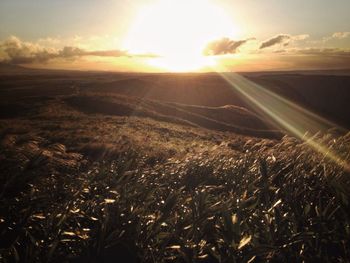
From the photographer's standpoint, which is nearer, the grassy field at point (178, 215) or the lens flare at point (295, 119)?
the grassy field at point (178, 215)

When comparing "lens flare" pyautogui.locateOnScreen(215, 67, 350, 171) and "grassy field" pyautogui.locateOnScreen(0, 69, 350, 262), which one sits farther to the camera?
"lens flare" pyautogui.locateOnScreen(215, 67, 350, 171)

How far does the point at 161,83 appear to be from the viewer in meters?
73.1

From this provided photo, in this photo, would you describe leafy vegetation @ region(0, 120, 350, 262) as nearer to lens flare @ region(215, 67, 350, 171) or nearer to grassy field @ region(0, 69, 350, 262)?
grassy field @ region(0, 69, 350, 262)

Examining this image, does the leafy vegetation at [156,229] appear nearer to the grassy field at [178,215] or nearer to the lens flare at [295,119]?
the grassy field at [178,215]

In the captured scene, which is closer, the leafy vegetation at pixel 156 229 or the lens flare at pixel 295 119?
the leafy vegetation at pixel 156 229

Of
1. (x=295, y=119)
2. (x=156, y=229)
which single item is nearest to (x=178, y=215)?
(x=156, y=229)

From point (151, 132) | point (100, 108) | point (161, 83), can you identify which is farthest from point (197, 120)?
point (161, 83)

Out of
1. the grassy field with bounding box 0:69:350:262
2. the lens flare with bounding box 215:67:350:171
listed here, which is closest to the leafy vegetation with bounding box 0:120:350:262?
the grassy field with bounding box 0:69:350:262

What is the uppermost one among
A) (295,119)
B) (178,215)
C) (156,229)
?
(156,229)

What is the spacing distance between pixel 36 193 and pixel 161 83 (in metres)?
68.5

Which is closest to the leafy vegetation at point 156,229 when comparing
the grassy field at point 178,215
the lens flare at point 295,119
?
the grassy field at point 178,215

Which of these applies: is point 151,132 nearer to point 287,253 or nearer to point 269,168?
point 269,168

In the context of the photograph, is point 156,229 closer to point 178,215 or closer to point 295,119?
point 178,215

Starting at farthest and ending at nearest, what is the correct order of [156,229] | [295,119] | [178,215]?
1. [295,119]
2. [178,215]
3. [156,229]
